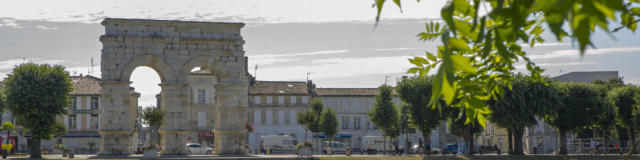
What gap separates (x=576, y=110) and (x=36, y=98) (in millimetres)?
34240

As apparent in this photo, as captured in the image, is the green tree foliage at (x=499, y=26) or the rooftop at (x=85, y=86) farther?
the rooftop at (x=85, y=86)

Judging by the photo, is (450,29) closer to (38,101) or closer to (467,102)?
(467,102)

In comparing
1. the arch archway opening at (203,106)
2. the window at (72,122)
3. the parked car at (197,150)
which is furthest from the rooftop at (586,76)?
the window at (72,122)

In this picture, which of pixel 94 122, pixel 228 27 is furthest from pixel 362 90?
pixel 228 27

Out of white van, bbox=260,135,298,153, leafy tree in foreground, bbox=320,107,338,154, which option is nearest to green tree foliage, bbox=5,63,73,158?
white van, bbox=260,135,298,153

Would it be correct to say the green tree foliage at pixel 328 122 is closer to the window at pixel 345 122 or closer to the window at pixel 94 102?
the window at pixel 345 122

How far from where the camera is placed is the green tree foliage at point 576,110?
167 ft

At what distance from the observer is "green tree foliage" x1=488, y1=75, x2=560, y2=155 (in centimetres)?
4597

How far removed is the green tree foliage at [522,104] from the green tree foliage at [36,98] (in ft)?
81.4

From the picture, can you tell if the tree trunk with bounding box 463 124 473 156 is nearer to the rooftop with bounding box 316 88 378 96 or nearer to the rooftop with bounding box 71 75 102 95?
the rooftop with bounding box 316 88 378 96

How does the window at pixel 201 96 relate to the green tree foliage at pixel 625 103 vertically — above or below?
above

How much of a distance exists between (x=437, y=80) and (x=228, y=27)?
37570 mm

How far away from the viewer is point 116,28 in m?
37.6

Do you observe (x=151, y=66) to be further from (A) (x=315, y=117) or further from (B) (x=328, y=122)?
(B) (x=328, y=122)
